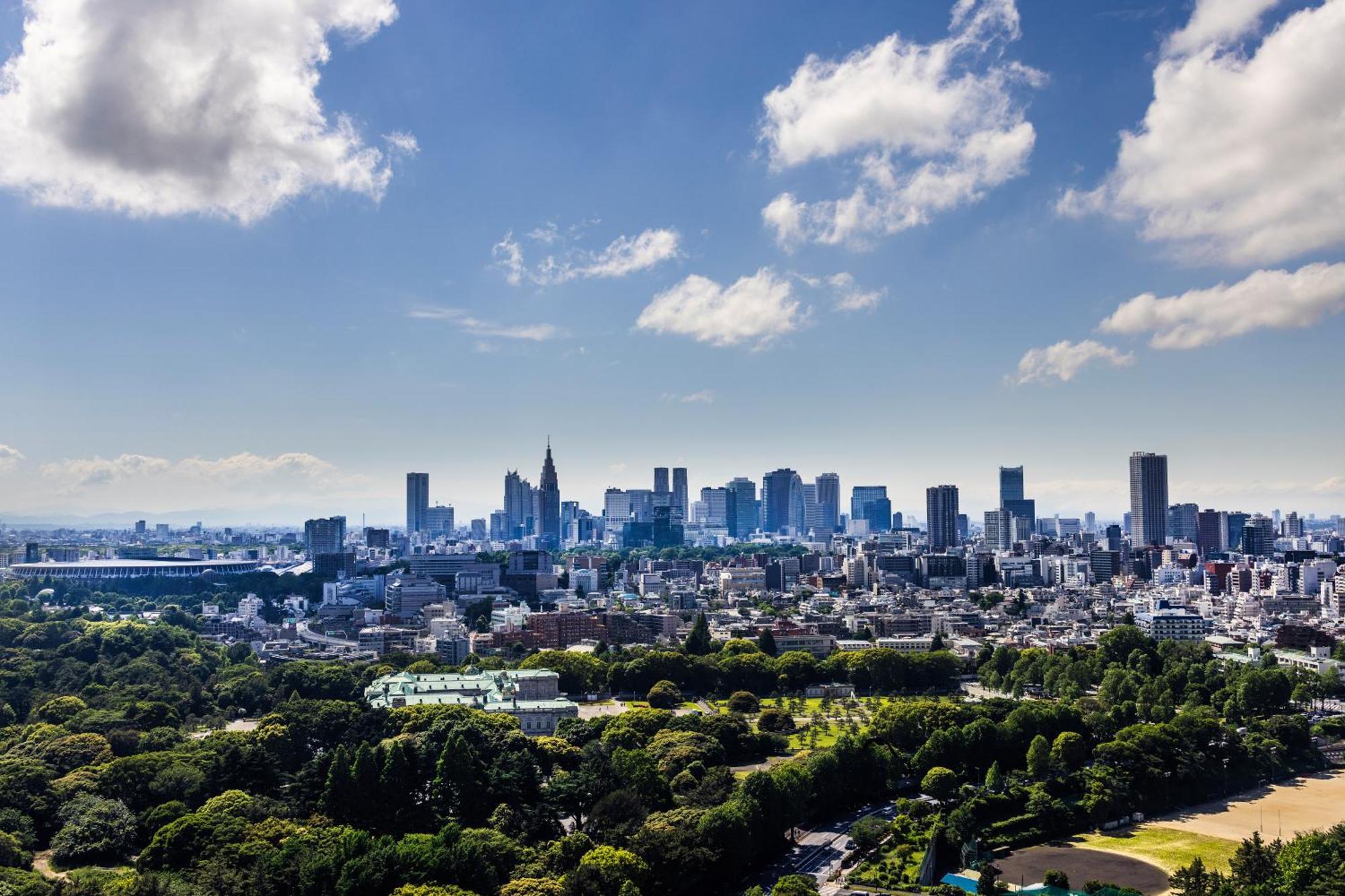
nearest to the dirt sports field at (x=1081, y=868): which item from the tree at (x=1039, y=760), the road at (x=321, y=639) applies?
the tree at (x=1039, y=760)

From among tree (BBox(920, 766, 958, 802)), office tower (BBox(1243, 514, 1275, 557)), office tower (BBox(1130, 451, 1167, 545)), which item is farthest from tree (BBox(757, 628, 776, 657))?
office tower (BBox(1130, 451, 1167, 545))

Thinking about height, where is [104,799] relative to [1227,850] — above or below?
above

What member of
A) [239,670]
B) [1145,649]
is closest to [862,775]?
[1145,649]

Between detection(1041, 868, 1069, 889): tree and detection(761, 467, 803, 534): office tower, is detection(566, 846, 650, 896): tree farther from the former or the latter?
detection(761, 467, 803, 534): office tower

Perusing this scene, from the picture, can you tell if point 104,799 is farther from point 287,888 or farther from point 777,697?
point 777,697

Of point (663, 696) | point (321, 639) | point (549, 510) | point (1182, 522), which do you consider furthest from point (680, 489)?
point (663, 696)

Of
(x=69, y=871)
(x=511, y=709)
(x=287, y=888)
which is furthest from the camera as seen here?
(x=511, y=709)

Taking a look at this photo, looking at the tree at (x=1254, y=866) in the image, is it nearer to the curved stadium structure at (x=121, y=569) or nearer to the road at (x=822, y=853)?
the road at (x=822, y=853)
